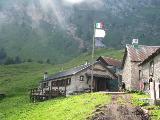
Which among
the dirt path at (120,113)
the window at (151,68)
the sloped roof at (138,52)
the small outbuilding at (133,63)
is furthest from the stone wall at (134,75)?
the dirt path at (120,113)

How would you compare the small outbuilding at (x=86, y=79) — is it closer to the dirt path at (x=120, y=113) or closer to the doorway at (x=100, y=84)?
the doorway at (x=100, y=84)

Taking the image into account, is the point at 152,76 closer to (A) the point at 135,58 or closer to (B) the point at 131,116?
(A) the point at 135,58

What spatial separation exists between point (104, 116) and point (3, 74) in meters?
148

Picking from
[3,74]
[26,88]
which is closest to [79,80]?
[26,88]

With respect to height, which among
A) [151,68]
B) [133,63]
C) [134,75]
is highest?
[133,63]

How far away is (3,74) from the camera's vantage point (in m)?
182

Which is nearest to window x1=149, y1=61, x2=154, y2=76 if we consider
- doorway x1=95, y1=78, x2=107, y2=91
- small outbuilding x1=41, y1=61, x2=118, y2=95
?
small outbuilding x1=41, y1=61, x2=118, y2=95

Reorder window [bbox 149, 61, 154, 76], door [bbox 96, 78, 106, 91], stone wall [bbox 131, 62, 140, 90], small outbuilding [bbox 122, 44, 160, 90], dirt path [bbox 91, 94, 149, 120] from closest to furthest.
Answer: dirt path [bbox 91, 94, 149, 120]
window [bbox 149, 61, 154, 76]
small outbuilding [bbox 122, 44, 160, 90]
stone wall [bbox 131, 62, 140, 90]
door [bbox 96, 78, 106, 91]

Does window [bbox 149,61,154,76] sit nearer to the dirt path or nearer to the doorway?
the doorway

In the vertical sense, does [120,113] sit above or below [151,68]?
below

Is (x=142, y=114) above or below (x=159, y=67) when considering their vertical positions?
below

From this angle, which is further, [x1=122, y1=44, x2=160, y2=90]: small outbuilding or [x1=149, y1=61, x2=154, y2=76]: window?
[x1=122, y1=44, x2=160, y2=90]: small outbuilding

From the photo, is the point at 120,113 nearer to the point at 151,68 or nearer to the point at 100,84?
the point at 151,68

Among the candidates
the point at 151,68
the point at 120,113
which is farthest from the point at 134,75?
the point at 120,113
